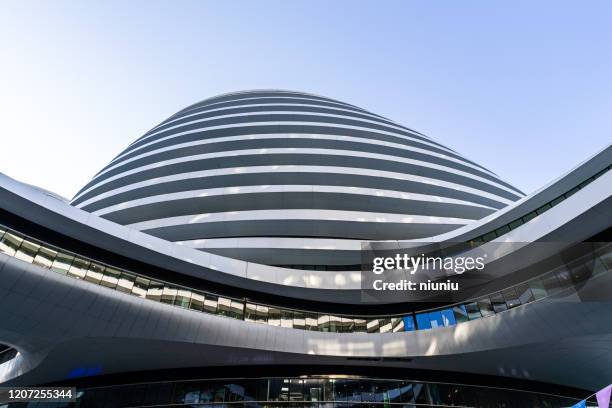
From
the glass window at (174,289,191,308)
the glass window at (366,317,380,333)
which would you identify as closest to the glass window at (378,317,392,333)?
the glass window at (366,317,380,333)

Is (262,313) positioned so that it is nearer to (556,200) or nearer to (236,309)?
(236,309)

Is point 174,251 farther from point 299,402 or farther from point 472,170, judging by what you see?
point 472,170

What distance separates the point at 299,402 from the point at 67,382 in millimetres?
10742

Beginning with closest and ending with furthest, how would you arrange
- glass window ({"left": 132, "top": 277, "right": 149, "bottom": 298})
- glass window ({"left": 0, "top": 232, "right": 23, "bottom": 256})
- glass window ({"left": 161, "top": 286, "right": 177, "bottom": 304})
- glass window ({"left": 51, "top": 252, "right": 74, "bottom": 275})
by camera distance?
1. glass window ({"left": 0, "top": 232, "right": 23, "bottom": 256})
2. glass window ({"left": 51, "top": 252, "right": 74, "bottom": 275})
3. glass window ({"left": 132, "top": 277, "right": 149, "bottom": 298})
4. glass window ({"left": 161, "top": 286, "right": 177, "bottom": 304})

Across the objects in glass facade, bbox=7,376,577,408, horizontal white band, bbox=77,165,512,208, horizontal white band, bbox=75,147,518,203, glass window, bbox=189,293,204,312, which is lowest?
glass facade, bbox=7,376,577,408

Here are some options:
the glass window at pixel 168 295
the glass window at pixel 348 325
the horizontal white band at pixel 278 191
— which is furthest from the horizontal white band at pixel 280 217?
the glass window at pixel 168 295

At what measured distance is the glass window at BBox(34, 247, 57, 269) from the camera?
10859 millimetres

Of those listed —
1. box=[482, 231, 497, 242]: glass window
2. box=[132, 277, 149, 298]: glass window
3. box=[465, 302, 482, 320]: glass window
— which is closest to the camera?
box=[132, 277, 149, 298]: glass window

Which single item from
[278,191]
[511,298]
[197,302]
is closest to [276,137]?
[278,191]

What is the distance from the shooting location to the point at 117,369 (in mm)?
15039

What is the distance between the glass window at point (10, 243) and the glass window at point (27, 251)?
12 centimetres

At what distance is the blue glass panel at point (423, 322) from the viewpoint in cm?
1627

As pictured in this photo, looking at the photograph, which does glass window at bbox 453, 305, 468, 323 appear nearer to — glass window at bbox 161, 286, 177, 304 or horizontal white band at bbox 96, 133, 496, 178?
glass window at bbox 161, 286, 177, 304

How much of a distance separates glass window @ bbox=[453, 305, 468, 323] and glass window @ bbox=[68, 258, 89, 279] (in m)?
15.6
